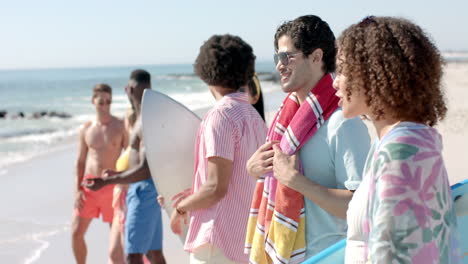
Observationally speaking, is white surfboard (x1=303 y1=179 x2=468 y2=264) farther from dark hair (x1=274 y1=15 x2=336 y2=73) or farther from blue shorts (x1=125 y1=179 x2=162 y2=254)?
blue shorts (x1=125 y1=179 x2=162 y2=254)

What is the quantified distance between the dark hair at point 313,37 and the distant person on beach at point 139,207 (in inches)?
76.7

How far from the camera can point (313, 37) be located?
208cm

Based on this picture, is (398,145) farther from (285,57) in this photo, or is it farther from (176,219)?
(176,219)

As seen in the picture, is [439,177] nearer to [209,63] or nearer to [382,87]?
[382,87]

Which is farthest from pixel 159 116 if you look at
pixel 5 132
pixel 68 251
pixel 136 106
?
pixel 5 132

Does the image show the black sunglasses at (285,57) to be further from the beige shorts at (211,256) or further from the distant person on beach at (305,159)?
the beige shorts at (211,256)

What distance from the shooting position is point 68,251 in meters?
5.91

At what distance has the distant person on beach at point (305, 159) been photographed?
1.90 metres

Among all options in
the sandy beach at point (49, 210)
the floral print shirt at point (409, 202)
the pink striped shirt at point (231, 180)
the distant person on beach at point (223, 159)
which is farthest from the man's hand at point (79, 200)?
the floral print shirt at point (409, 202)

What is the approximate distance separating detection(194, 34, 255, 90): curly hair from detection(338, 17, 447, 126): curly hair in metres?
1.28

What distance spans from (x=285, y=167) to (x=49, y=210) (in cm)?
640

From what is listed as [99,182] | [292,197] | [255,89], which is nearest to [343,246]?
[292,197]

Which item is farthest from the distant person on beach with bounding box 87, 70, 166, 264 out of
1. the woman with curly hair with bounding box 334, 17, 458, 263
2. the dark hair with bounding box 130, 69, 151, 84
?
the woman with curly hair with bounding box 334, 17, 458, 263

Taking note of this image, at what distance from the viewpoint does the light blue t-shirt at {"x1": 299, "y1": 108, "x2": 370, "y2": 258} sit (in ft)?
6.16
